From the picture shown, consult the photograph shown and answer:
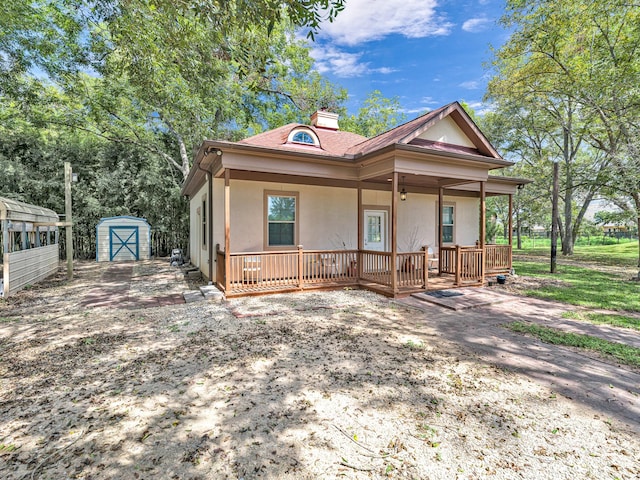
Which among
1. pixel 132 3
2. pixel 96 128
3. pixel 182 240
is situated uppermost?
pixel 96 128

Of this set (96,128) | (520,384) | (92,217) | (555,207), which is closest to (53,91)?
(96,128)

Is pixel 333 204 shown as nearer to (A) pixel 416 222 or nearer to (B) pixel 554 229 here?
(A) pixel 416 222

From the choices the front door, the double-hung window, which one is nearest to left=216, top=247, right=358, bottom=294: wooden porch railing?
the double-hung window

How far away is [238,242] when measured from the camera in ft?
26.4

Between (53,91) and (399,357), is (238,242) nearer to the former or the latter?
(399,357)

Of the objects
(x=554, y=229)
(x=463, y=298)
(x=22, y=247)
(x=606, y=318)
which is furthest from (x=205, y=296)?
(x=554, y=229)

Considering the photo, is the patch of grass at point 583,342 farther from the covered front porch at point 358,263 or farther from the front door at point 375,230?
the front door at point 375,230

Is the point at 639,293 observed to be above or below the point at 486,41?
below

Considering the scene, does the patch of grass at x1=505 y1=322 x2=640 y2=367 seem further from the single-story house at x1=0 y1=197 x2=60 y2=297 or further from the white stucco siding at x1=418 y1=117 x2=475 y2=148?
the single-story house at x1=0 y1=197 x2=60 y2=297

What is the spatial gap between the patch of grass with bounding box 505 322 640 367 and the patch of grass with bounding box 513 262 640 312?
2.46m

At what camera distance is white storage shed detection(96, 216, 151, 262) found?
1493 cm

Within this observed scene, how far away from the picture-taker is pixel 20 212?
25.5ft

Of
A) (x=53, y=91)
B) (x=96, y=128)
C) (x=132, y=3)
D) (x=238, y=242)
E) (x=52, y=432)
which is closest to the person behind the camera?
(x=52, y=432)

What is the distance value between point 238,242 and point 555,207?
38.1ft
